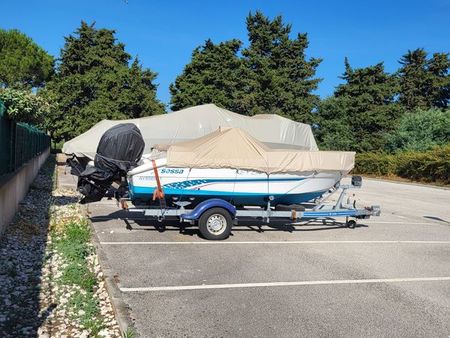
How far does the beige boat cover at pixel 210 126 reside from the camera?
16500 mm

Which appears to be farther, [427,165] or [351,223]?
[427,165]

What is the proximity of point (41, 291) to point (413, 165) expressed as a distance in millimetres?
35085

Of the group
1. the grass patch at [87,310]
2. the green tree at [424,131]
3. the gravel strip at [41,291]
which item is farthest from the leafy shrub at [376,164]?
the grass patch at [87,310]

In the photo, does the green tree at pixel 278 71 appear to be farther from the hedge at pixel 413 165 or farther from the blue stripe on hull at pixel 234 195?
the blue stripe on hull at pixel 234 195

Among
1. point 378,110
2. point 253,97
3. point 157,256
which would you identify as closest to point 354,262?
point 157,256

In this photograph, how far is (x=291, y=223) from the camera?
11.9 m

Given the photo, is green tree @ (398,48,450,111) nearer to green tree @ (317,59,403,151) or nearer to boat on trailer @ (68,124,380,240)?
green tree @ (317,59,403,151)

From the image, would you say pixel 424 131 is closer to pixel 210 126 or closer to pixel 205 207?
pixel 210 126

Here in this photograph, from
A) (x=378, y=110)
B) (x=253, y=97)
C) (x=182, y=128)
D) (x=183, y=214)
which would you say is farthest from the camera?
(x=378, y=110)

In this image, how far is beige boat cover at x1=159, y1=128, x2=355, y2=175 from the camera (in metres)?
9.52

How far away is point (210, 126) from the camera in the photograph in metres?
16.8

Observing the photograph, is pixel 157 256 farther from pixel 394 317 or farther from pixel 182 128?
pixel 182 128

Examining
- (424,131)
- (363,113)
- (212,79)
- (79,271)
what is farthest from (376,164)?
(79,271)

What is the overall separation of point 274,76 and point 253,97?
3.69 metres
